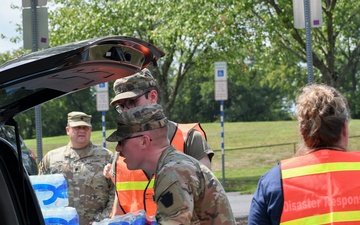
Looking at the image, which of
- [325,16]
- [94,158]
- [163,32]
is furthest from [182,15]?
[94,158]

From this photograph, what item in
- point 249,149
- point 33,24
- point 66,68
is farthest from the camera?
point 249,149

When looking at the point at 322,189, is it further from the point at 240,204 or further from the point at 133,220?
the point at 240,204

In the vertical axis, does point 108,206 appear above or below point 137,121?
below

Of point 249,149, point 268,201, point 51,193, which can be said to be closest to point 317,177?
point 268,201

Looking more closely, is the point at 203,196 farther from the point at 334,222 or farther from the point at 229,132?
the point at 229,132

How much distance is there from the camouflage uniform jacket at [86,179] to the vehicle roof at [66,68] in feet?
13.3

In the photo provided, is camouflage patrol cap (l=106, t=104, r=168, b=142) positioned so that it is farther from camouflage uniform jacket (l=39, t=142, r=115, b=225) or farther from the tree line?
the tree line

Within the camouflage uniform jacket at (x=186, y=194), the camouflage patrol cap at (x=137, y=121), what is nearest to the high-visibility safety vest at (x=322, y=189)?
the camouflage uniform jacket at (x=186, y=194)

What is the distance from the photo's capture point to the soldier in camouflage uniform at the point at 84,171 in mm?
7590

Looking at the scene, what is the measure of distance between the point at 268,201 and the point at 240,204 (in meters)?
13.9

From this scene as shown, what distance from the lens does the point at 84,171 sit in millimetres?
7715

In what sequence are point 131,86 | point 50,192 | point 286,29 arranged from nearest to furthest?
point 50,192, point 131,86, point 286,29

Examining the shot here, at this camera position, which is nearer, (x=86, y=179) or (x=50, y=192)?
(x=50, y=192)

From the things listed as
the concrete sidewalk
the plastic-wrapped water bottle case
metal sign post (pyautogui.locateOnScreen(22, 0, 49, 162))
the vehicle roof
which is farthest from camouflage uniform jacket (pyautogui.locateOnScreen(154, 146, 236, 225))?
the concrete sidewalk
